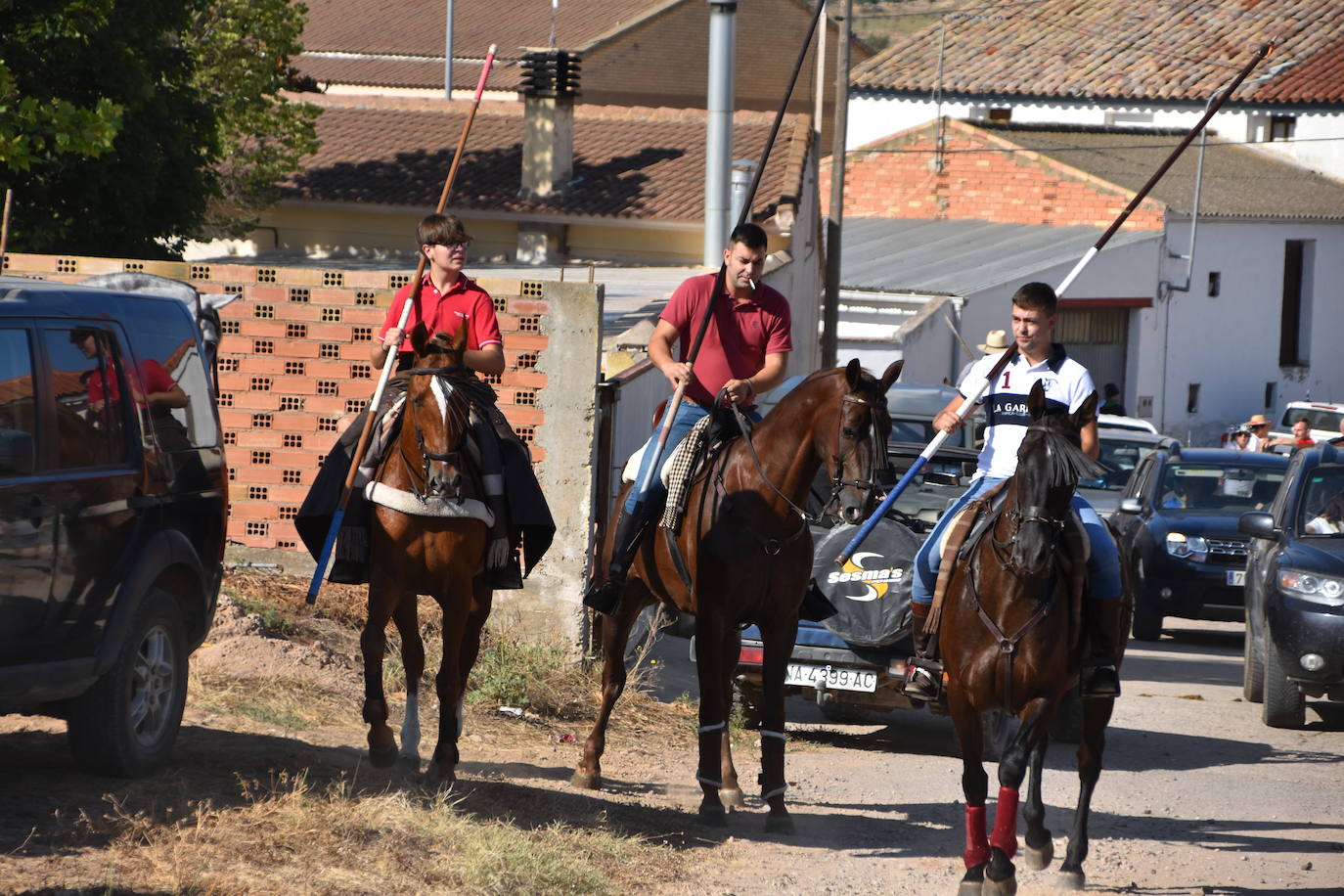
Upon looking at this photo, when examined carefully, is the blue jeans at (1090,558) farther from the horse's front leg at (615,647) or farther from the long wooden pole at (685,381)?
the horse's front leg at (615,647)

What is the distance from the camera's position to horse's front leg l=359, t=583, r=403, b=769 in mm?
7727

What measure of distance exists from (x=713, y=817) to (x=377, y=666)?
1802 millimetres

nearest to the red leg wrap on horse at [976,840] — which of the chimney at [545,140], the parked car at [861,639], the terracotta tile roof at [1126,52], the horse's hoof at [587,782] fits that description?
the horse's hoof at [587,782]

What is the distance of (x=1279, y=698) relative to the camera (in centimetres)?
1190

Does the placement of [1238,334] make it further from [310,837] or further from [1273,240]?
[310,837]

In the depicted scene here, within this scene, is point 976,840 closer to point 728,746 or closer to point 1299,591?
point 728,746

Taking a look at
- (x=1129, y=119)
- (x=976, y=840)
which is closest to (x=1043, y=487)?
(x=976, y=840)

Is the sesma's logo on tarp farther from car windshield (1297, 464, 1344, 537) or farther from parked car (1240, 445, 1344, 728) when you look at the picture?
car windshield (1297, 464, 1344, 537)

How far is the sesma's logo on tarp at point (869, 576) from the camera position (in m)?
10.2

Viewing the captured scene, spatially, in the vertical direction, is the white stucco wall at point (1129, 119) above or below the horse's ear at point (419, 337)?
above

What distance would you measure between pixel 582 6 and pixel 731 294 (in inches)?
1794

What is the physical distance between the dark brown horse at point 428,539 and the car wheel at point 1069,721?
443cm

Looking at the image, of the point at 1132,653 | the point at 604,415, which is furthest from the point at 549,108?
the point at 604,415

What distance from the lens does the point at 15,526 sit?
6.27m
